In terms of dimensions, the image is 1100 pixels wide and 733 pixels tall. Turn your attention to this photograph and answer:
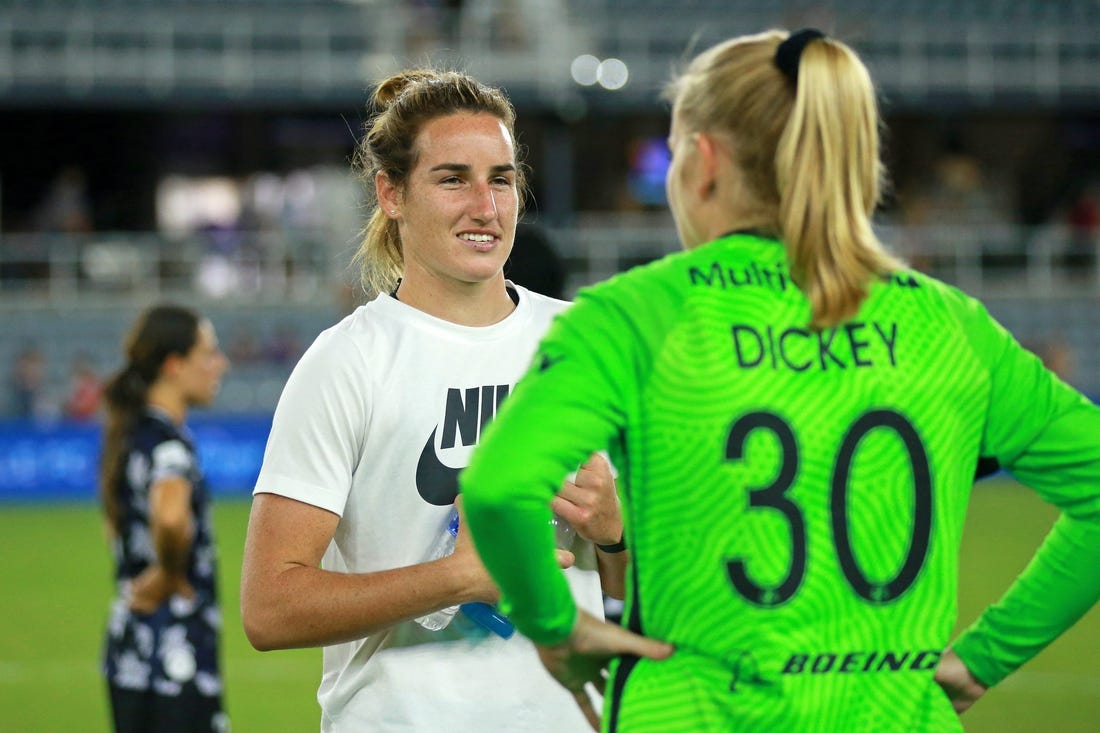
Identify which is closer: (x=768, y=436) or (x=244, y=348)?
(x=768, y=436)

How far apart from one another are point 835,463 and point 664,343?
0.88 ft

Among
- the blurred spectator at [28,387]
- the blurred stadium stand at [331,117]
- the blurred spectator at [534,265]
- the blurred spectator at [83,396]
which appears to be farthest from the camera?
the blurred stadium stand at [331,117]

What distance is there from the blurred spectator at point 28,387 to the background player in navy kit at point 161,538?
14.8 metres

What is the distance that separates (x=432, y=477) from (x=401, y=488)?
6cm

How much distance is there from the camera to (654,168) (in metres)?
27.4

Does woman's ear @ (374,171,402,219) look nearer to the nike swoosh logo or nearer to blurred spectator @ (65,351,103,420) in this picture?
the nike swoosh logo

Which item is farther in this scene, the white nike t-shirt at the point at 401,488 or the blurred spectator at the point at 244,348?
the blurred spectator at the point at 244,348

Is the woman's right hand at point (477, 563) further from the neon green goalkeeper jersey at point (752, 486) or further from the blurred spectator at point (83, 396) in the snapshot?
the blurred spectator at point (83, 396)

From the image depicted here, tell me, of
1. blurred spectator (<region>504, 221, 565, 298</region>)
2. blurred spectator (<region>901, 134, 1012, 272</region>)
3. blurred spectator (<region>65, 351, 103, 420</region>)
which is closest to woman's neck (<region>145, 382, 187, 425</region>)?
blurred spectator (<region>504, 221, 565, 298</region>)

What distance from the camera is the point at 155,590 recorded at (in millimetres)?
4762

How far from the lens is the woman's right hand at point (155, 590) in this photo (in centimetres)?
476

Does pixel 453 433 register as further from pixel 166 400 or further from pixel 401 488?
pixel 166 400

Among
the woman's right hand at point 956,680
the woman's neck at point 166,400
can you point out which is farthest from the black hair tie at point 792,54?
the woman's neck at point 166,400

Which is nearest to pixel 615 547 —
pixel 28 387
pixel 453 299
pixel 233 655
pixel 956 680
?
pixel 453 299
